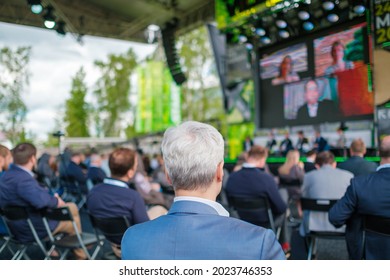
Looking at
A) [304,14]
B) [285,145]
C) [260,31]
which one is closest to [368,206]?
[304,14]

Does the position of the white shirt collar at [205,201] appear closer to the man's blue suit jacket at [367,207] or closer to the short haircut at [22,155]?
the man's blue suit jacket at [367,207]

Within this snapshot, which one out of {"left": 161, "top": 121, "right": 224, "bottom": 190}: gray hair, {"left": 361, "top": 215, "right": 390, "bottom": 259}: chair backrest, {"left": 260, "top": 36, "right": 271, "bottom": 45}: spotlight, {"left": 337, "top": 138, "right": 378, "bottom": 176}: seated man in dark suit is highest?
{"left": 260, "top": 36, "right": 271, "bottom": 45}: spotlight

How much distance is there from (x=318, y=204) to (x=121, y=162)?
5.77 feet

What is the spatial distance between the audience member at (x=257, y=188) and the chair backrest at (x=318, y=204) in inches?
9.5

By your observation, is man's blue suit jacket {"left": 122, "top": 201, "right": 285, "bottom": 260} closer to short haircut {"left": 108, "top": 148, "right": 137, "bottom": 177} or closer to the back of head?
the back of head

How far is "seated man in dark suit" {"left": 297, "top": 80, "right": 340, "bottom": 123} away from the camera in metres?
9.73

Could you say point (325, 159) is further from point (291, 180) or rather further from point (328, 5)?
point (328, 5)

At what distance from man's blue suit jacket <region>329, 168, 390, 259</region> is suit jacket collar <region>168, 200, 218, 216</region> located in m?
1.64

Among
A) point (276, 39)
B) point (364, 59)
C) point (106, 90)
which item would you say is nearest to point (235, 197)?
point (364, 59)

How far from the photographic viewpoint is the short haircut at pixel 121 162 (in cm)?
299

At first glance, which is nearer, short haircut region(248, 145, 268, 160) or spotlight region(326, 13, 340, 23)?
short haircut region(248, 145, 268, 160)

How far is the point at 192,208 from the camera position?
3.62 feet

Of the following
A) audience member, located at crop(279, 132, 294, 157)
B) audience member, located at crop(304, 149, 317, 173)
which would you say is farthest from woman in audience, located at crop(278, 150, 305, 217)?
audience member, located at crop(279, 132, 294, 157)

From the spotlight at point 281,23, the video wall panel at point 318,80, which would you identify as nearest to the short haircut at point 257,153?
the video wall panel at point 318,80
